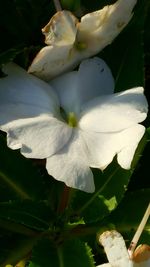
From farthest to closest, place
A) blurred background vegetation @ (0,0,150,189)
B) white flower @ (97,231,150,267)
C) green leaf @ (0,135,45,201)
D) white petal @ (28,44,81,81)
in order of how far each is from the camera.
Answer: blurred background vegetation @ (0,0,150,189)
green leaf @ (0,135,45,201)
white petal @ (28,44,81,81)
white flower @ (97,231,150,267)

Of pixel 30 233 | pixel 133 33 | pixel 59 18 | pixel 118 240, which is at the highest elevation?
pixel 59 18

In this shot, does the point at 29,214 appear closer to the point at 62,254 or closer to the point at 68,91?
the point at 62,254

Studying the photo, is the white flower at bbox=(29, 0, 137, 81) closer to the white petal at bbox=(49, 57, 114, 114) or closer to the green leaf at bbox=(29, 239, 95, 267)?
the white petal at bbox=(49, 57, 114, 114)

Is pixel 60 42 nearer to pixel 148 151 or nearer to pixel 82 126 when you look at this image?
pixel 82 126

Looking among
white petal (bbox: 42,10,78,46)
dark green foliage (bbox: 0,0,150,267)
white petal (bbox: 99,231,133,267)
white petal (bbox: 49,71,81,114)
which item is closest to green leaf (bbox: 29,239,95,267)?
dark green foliage (bbox: 0,0,150,267)

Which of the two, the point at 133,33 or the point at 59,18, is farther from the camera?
the point at 133,33

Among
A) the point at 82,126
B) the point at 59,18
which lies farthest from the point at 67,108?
the point at 59,18

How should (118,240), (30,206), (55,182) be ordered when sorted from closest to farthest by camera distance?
(118,240) → (30,206) → (55,182)
